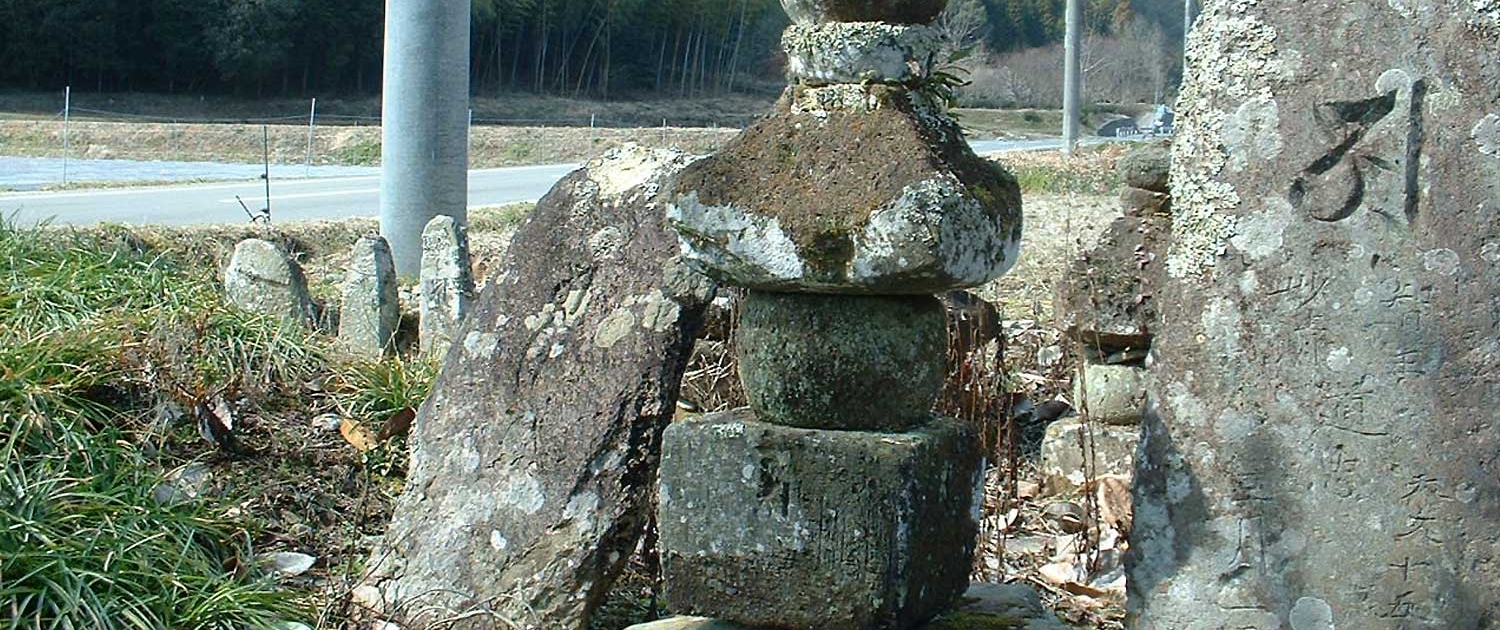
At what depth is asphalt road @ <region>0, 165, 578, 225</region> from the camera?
12.8 meters

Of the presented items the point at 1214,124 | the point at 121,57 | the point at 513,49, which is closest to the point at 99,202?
the point at 1214,124

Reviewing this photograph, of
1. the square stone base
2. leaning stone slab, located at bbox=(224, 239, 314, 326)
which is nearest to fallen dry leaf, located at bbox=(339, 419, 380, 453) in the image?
leaning stone slab, located at bbox=(224, 239, 314, 326)

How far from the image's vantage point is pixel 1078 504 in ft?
17.0

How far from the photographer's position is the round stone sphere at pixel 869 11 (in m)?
3.03

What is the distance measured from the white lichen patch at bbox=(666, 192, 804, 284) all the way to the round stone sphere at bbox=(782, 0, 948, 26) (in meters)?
0.44

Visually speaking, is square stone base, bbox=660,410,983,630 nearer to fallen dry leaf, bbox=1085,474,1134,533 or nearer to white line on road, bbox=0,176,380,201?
fallen dry leaf, bbox=1085,474,1134,533

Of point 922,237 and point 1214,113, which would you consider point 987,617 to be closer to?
point 922,237

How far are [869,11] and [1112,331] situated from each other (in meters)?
2.51

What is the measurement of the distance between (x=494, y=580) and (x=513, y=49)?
2111 inches

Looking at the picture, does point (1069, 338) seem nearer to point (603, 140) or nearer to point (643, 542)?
point (643, 542)

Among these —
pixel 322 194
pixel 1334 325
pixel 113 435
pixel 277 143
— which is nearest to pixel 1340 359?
pixel 1334 325

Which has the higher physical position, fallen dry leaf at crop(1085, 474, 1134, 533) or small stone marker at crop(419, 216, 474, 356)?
small stone marker at crop(419, 216, 474, 356)

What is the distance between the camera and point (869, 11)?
119 inches

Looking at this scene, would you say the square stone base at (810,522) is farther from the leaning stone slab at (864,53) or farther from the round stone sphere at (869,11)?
the round stone sphere at (869,11)
